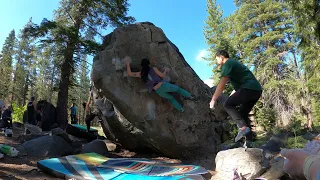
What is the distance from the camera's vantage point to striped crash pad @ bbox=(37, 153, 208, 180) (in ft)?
16.3

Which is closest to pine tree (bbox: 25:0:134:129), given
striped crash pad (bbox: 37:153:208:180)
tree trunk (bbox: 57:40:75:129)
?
tree trunk (bbox: 57:40:75:129)

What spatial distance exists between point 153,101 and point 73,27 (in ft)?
31.2

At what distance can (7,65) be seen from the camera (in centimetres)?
4478

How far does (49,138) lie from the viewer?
7.67 meters

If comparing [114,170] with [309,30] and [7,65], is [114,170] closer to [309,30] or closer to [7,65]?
[309,30]

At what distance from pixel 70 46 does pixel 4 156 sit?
9.13 metres

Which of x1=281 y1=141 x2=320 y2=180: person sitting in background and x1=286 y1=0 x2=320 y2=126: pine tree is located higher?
x1=286 y1=0 x2=320 y2=126: pine tree

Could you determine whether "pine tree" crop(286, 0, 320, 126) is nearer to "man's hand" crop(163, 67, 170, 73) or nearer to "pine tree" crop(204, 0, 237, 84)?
"man's hand" crop(163, 67, 170, 73)

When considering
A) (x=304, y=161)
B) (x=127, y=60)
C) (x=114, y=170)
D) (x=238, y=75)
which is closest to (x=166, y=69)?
(x=127, y=60)

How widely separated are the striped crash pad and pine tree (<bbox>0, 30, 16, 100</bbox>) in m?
38.9

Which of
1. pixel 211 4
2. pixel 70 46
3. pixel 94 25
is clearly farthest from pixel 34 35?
pixel 211 4

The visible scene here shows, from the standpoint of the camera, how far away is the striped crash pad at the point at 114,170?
4.98 m

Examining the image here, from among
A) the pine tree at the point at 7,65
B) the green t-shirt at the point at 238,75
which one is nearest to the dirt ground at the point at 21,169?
the green t-shirt at the point at 238,75

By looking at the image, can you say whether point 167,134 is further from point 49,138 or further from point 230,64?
point 49,138
